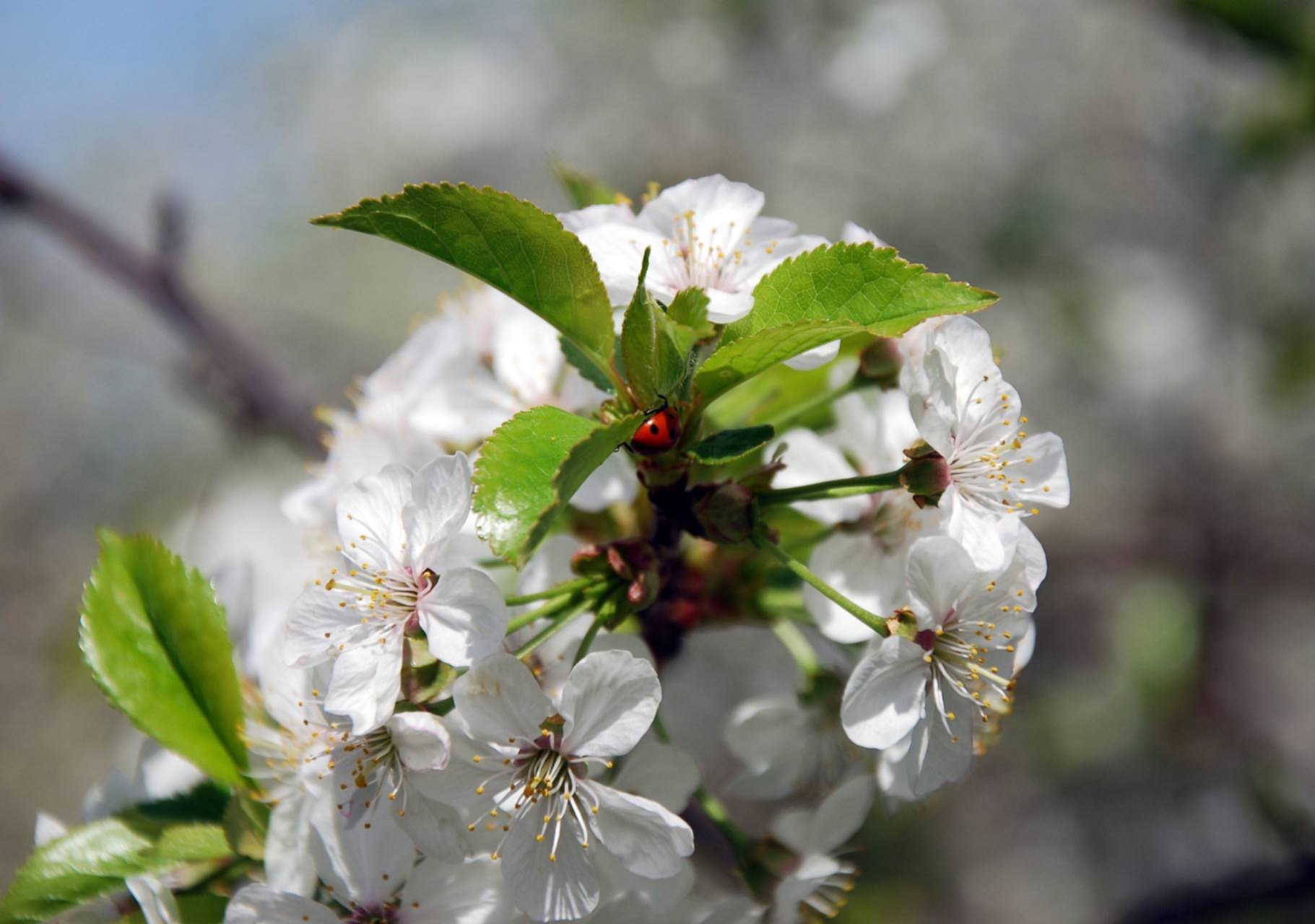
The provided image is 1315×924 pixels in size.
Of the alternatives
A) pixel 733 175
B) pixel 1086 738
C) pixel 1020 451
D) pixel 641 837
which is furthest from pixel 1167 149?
pixel 641 837

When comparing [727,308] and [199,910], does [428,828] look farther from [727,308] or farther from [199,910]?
[727,308]

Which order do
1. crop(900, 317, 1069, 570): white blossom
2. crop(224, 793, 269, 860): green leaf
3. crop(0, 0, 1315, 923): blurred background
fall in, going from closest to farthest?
1. crop(900, 317, 1069, 570): white blossom
2. crop(224, 793, 269, 860): green leaf
3. crop(0, 0, 1315, 923): blurred background

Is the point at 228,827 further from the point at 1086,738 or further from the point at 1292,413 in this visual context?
the point at 1292,413

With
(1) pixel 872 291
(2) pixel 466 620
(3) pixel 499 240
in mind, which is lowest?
(2) pixel 466 620

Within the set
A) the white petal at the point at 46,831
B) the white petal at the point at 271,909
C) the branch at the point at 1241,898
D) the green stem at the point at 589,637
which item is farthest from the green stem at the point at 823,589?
the branch at the point at 1241,898

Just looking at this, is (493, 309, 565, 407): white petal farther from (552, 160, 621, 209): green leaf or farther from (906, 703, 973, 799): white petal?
(906, 703, 973, 799): white petal

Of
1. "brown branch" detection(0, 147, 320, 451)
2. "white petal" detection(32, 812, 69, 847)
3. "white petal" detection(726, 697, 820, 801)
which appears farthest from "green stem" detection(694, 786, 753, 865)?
"brown branch" detection(0, 147, 320, 451)

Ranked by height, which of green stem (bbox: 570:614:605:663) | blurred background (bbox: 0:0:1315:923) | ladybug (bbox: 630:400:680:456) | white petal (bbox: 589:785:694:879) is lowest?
blurred background (bbox: 0:0:1315:923)

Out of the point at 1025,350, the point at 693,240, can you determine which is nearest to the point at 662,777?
the point at 693,240
